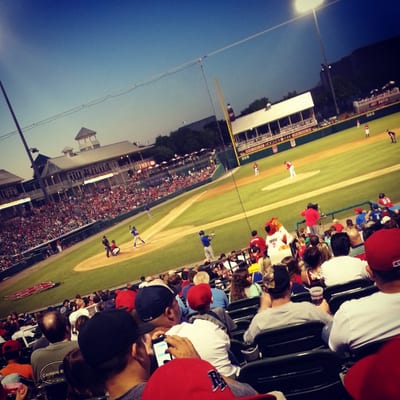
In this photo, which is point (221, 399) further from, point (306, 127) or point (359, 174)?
point (306, 127)

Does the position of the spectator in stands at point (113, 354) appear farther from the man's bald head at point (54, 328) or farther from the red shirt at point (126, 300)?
the man's bald head at point (54, 328)

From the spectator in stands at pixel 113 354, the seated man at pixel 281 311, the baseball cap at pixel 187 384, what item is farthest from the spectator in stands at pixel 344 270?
the baseball cap at pixel 187 384

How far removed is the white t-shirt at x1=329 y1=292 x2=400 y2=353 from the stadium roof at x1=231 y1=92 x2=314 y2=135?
61.5m

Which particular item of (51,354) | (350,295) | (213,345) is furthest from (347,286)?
(51,354)

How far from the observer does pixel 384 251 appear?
2.53 metres

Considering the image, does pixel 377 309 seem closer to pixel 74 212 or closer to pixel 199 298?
pixel 199 298

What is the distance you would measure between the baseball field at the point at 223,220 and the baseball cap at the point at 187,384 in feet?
46.9

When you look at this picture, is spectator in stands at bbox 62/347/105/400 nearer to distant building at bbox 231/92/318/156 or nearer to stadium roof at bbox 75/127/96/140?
distant building at bbox 231/92/318/156

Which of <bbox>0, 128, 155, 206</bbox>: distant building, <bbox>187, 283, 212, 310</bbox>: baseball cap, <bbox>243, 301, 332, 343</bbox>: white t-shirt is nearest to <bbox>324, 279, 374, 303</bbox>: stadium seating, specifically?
<bbox>243, 301, 332, 343</bbox>: white t-shirt

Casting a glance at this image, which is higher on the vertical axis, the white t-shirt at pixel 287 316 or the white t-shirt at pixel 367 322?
the white t-shirt at pixel 367 322

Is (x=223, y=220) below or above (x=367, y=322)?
below

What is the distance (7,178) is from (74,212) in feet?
55.2

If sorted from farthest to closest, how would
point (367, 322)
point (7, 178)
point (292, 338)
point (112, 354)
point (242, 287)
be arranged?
point (7, 178)
point (242, 287)
point (292, 338)
point (367, 322)
point (112, 354)

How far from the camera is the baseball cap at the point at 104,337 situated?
1.91 metres
